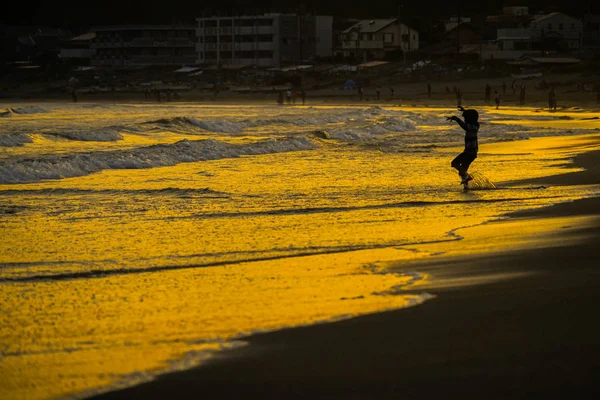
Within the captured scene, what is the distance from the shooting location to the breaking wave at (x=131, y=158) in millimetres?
17781

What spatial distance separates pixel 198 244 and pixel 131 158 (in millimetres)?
11759

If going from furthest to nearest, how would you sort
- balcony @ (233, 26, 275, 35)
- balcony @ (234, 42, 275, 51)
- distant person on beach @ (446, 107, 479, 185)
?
balcony @ (234, 42, 275, 51) < balcony @ (233, 26, 275, 35) < distant person on beach @ (446, 107, 479, 185)

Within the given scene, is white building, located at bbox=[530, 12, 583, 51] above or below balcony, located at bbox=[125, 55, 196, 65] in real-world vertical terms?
above

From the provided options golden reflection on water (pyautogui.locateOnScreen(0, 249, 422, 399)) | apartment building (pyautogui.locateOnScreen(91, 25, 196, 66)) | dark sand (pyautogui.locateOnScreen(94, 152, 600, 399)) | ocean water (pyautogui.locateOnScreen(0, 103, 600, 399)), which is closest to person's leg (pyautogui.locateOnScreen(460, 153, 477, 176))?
ocean water (pyautogui.locateOnScreen(0, 103, 600, 399))

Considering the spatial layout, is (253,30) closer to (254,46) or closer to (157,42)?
(254,46)

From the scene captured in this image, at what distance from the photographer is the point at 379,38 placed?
119m

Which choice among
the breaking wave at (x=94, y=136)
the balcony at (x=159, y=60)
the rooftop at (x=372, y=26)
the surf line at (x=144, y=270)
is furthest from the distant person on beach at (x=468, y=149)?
the balcony at (x=159, y=60)

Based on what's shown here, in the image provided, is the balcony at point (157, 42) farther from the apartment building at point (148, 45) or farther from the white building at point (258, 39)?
the white building at point (258, 39)

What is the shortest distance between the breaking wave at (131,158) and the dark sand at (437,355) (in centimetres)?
1211

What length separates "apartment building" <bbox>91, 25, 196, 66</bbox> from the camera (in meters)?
143

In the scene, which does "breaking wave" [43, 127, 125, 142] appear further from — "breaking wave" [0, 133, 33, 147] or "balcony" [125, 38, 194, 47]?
"balcony" [125, 38, 194, 47]

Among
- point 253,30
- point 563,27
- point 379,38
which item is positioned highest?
point 253,30

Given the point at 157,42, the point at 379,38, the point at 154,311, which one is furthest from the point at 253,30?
the point at 154,311

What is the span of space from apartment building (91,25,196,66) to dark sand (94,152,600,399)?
13665 centimetres
